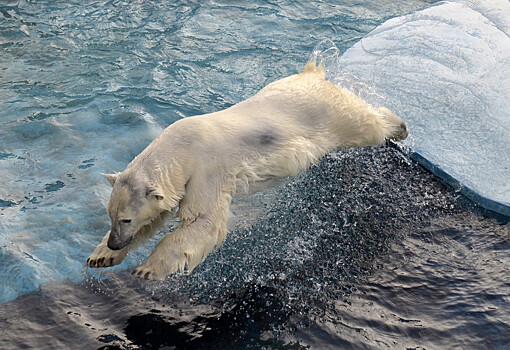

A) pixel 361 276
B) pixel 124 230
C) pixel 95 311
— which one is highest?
pixel 124 230

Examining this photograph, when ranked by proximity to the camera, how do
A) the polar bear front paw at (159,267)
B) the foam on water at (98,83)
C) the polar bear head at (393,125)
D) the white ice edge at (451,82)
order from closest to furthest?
1. the polar bear front paw at (159,267)
2. the foam on water at (98,83)
3. the polar bear head at (393,125)
4. the white ice edge at (451,82)

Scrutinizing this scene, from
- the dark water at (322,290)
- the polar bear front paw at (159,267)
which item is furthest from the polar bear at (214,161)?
the dark water at (322,290)

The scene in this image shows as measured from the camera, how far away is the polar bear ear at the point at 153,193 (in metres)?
3.91

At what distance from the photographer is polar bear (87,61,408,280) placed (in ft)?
13.0

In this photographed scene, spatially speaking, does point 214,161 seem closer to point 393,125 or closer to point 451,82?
point 393,125

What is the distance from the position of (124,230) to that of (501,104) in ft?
14.0

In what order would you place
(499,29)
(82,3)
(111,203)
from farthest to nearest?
(82,3)
(499,29)
(111,203)

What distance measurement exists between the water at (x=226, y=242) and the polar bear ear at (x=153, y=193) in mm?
1039

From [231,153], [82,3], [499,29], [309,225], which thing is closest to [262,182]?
[231,153]

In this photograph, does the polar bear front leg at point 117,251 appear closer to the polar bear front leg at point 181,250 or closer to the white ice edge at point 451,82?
the polar bear front leg at point 181,250

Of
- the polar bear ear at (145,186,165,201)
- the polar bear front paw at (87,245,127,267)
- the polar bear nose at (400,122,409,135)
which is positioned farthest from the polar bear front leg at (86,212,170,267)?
the polar bear nose at (400,122,409,135)

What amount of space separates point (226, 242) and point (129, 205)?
1.48 m

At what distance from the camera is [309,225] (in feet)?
17.7

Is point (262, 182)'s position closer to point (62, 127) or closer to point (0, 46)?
point (62, 127)
